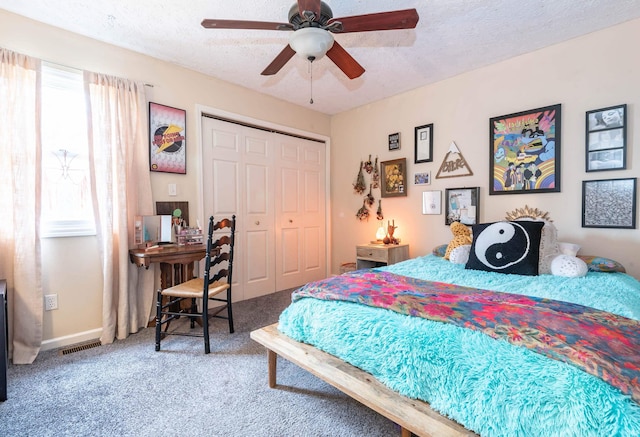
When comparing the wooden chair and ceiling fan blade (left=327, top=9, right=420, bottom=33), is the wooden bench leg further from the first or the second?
ceiling fan blade (left=327, top=9, right=420, bottom=33)

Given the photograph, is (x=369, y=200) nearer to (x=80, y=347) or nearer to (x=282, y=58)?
(x=282, y=58)

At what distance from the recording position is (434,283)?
188 cm

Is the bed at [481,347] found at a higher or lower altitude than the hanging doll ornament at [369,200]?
lower

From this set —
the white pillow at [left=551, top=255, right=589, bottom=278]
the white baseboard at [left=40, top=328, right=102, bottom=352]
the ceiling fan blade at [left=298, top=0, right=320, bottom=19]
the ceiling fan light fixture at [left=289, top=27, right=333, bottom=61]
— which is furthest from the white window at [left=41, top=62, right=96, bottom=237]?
the white pillow at [left=551, top=255, right=589, bottom=278]

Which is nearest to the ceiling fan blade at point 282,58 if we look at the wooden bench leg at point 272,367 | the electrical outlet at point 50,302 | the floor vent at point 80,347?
the wooden bench leg at point 272,367

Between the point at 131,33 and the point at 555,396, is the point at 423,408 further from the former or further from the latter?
the point at 131,33

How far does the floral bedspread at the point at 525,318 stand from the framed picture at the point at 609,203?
1.49m

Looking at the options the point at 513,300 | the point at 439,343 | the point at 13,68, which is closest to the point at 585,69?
the point at 513,300

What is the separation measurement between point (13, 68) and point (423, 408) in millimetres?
3228

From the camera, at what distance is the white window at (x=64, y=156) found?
2342mm

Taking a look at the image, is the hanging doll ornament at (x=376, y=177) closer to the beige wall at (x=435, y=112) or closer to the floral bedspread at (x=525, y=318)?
the beige wall at (x=435, y=112)

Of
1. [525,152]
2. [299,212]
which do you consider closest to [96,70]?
[299,212]

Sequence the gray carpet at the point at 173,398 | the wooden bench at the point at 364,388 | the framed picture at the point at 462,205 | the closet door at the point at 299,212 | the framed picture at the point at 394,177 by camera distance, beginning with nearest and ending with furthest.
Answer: the wooden bench at the point at 364,388
the gray carpet at the point at 173,398
the framed picture at the point at 462,205
the framed picture at the point at 394,177
the closet door at the point at 299,212

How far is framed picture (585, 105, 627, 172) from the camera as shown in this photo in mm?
2318
